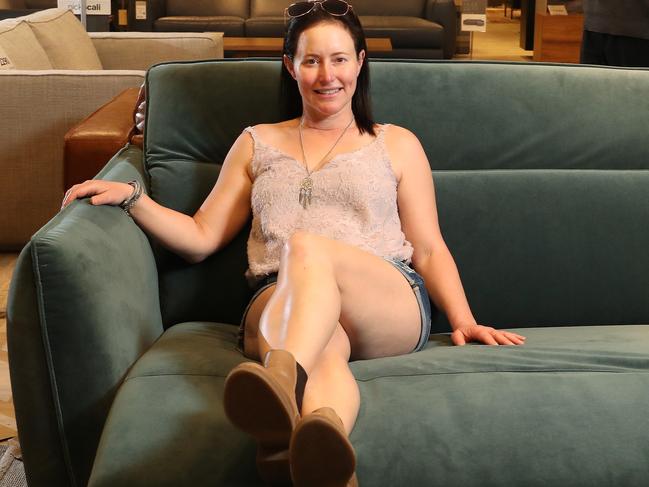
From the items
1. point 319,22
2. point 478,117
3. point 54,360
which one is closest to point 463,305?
point 478,117

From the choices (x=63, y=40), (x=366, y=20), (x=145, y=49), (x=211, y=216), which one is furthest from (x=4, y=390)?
(x=366, y=20)

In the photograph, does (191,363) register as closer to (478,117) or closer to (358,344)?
(358,344)

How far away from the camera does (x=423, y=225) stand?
2.01 m

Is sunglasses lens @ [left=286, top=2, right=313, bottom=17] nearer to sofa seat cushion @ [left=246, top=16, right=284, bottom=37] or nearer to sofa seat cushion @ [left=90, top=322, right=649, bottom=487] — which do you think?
sofa seat cushion @ [left=90, top=322, right=649, bottom=487]

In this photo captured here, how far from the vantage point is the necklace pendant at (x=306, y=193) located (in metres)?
1.95

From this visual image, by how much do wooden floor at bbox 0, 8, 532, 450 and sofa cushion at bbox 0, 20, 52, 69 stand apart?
0.74m

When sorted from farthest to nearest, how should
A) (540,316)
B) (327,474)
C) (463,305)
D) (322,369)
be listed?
(540,316) < (463,305) < (322,369) < (327,474)

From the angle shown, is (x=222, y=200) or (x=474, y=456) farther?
(x=222, y=200)

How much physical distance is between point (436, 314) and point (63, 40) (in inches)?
116

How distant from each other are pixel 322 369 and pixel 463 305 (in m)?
0.48

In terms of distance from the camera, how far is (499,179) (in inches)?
84.5

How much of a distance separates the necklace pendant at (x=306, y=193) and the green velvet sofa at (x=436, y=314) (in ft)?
0.68

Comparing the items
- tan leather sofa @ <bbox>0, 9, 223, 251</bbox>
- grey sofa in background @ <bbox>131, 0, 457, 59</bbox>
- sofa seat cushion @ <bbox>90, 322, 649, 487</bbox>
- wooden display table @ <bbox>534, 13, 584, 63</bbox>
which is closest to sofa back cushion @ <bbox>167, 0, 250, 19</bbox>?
grey sofa in background @ <bbox>131, 0, 457, 59</bbox>

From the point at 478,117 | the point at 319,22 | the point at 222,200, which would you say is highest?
the point at 319,22
